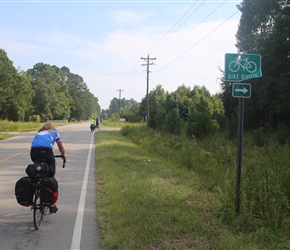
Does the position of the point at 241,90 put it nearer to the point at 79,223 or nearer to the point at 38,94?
the point at 79,223

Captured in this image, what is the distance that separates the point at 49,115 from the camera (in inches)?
3858

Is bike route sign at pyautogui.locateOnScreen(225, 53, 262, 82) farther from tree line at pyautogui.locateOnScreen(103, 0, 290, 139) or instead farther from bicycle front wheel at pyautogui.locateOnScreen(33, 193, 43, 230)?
tree line at pyautogui.locateOnScreen(103, 0, 290, 139)

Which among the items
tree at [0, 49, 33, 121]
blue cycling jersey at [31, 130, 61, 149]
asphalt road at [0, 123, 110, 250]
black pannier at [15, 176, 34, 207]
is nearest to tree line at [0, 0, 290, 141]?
asphalt road at [0, 123, 110, 250]

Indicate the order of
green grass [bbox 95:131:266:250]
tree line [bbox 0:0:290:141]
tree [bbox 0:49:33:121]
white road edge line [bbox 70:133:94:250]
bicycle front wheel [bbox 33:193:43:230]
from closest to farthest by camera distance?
green grass [bbox 95:131:266:250]
white road edge line [bbox 70:133:94:250]
bicycle front wheel [bbox 33:193:43:230]
tree line [bbox 0:0:290:141]
tree [bbox 0:49:33:121]

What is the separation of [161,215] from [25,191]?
2.48 meters

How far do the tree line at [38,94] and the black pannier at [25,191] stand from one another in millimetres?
63313

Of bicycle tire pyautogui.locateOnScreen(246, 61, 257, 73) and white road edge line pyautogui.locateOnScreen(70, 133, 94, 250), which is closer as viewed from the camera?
white road edge line pyautogui.locateOnScreen(70, 133, 94, 250)

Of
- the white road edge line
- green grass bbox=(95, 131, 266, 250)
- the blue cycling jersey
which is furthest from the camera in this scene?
the blue cycling jersey

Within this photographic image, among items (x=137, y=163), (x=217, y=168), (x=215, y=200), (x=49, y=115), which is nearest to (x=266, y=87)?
(x=137, y=163)

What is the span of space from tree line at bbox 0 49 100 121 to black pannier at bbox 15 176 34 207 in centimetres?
6331

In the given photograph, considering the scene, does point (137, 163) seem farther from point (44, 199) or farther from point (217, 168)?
point (44, 199)

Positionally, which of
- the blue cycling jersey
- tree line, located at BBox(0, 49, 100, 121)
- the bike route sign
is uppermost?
tree line, located at BBox(0, 49, 100, 121)

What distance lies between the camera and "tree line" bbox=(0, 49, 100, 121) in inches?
2687

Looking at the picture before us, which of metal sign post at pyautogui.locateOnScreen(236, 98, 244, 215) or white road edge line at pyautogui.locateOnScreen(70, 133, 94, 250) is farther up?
metal sign post at pyautogui.locateOnScreen(236, 98, 244, 215)
